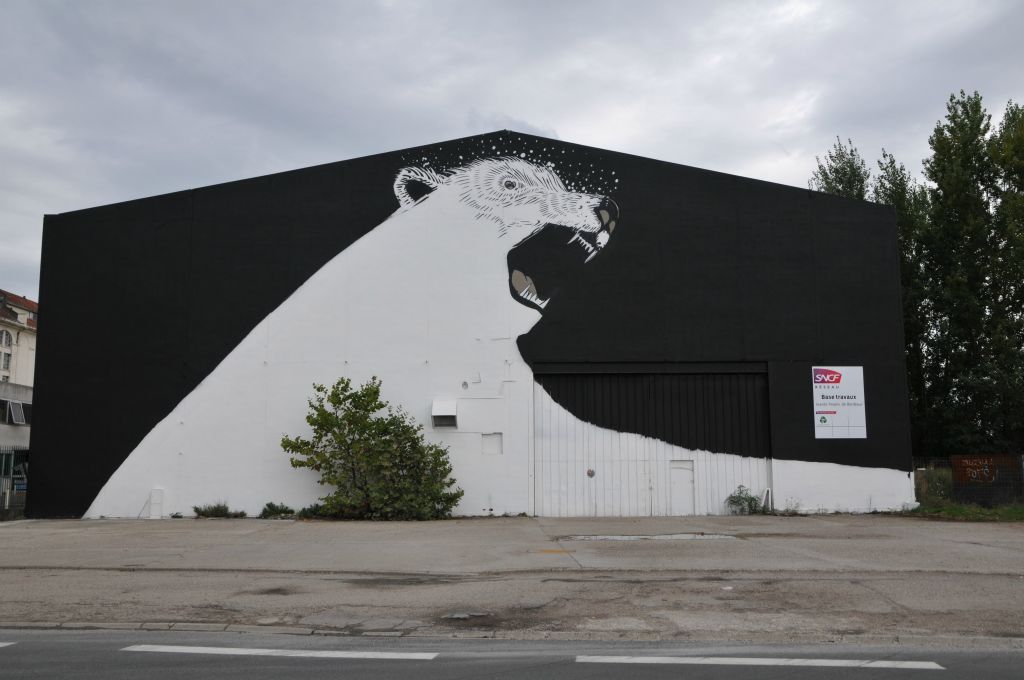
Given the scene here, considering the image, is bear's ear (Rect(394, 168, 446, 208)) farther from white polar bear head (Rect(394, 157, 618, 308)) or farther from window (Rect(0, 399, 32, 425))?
window (Rect(0, 399, 32, 425))

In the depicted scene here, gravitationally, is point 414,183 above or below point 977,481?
above

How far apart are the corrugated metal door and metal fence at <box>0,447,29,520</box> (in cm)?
1331

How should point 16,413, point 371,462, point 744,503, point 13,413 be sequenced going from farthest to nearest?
point 16,413 < point 13,413 < point 744,503 < point 371,462

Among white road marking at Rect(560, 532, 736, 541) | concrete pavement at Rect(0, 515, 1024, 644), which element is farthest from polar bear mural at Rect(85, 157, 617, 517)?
white road marking at Rect(560, 532, 736, 541)

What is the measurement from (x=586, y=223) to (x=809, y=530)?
926cm

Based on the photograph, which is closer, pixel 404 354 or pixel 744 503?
pixel 744 503

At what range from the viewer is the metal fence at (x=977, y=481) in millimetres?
21312

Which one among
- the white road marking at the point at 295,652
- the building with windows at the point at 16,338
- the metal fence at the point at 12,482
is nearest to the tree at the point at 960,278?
the white road marking at the point at 295,652

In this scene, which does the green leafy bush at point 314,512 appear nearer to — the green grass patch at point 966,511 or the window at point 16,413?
the green grass patch at point 966,511

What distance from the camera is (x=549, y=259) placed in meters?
21.5

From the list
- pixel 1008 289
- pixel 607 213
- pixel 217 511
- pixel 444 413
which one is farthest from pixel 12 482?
pixel 1008 289

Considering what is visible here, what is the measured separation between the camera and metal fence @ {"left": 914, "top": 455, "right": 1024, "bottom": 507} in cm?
2131

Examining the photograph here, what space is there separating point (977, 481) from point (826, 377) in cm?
482

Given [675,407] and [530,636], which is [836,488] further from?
[530,636]
